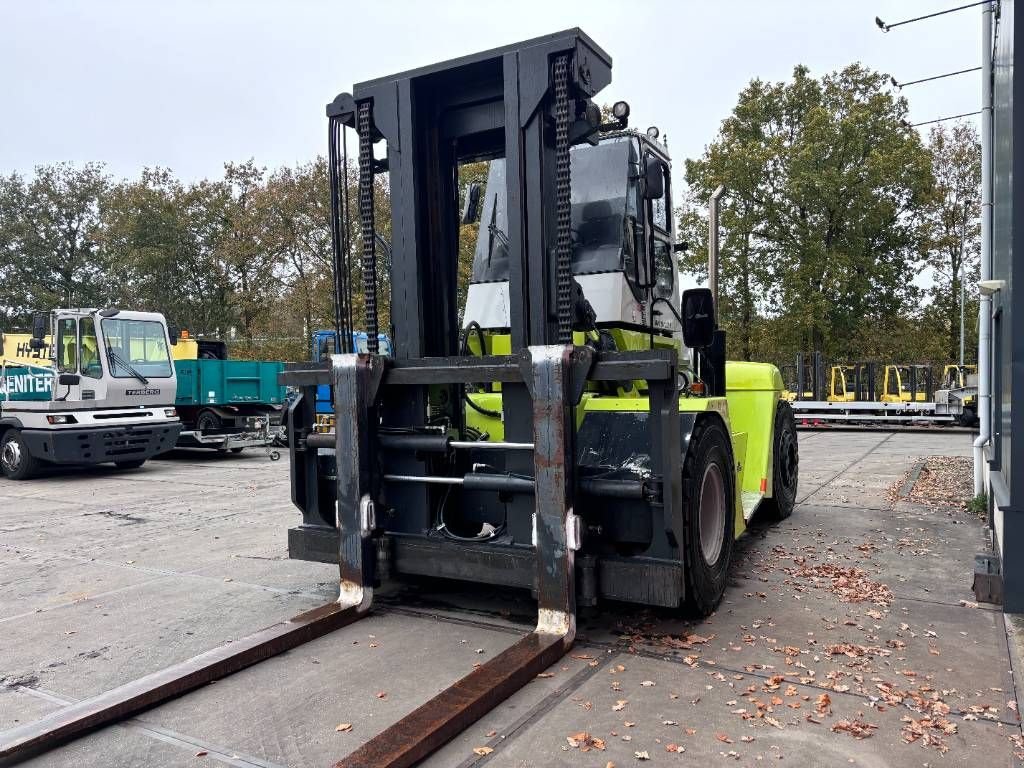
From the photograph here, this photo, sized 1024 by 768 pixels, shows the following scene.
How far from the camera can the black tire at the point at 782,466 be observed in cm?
724

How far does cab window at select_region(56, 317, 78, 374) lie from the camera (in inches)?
511

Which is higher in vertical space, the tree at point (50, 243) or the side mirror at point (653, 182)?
the tree at point (50, 243)

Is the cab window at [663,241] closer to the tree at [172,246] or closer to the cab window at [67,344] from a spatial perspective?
the cab window at [67,344]

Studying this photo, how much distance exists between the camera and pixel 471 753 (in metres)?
2.88

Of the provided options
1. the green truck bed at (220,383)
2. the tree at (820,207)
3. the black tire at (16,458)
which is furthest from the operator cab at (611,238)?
the tree at (820,207)

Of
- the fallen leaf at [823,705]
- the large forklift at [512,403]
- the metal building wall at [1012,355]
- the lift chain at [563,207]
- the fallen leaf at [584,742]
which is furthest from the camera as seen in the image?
the lift chain at [563,207]

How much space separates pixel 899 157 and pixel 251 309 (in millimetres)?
25352

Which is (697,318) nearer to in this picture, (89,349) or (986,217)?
(986,217)

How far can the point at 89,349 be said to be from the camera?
13.1 metres

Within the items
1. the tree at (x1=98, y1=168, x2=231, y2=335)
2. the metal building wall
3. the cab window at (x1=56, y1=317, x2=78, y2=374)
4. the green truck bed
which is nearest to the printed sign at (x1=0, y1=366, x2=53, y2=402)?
the cab window at (x1=56, y1=317, x2=78, y2=374)

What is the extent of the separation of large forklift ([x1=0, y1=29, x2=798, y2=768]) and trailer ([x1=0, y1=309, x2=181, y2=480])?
976 cm

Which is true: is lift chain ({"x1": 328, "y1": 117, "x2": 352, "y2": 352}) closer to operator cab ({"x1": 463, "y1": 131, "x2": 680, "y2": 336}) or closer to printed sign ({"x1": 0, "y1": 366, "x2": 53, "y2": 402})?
operator cab ({"x1": 463, "y1": 131, "x2": 680, "y2": 336})

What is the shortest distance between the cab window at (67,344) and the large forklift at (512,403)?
1010 cm

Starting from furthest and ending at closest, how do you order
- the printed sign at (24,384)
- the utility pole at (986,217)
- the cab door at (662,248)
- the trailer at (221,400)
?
the trailer at (221,400)
the printed sign at (24,384)
the utility pole at (986,217)
the cab door at (662,248)
